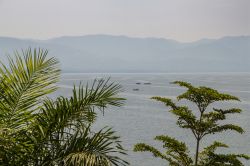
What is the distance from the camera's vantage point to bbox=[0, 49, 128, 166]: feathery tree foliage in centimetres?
485

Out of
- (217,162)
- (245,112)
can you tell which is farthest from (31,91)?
(245,112)

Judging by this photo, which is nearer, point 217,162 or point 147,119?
point 217,162

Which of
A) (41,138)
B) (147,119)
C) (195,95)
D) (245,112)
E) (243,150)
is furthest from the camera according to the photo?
(245,112)

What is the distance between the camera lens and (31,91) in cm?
570

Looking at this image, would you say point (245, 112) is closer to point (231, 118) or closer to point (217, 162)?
point (231, 118)

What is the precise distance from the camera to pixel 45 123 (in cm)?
537

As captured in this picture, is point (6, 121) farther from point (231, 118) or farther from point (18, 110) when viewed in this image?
point (231, 118)

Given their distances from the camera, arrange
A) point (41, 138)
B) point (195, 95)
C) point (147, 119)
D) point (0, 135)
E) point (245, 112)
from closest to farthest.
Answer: point (0, 135), point (41, 138), point (195, 95), point (147, 119), point (245, 112)

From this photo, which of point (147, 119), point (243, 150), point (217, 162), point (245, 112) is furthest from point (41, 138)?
point (245, 112)

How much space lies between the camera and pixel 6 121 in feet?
17.5

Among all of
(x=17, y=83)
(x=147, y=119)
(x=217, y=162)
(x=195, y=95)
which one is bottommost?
(x=147, y=119)

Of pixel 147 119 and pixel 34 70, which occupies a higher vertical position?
pixel 34 70

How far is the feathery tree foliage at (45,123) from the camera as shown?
485 centimetres

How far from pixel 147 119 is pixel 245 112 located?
95.4ft
